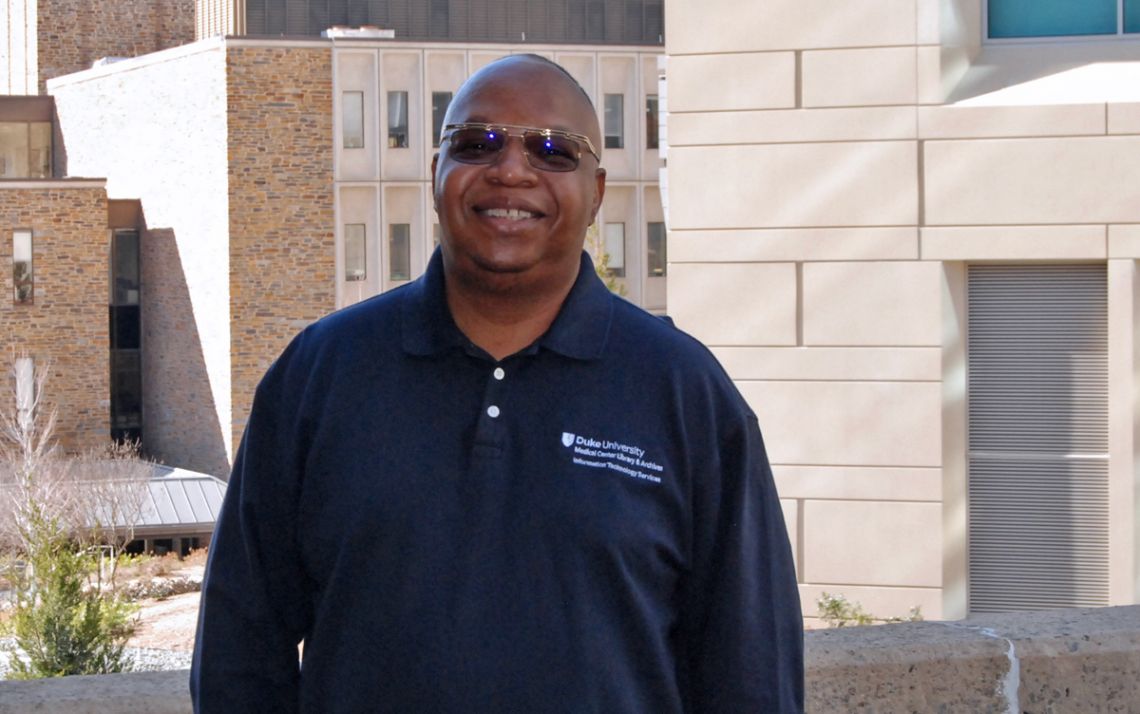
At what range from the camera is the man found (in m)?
2.62

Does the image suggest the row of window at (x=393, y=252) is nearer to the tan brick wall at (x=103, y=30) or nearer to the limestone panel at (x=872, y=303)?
the tan brick wall at (x=103, y=30)

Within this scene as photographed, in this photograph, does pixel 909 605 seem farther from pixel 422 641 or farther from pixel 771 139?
pixel 422 641

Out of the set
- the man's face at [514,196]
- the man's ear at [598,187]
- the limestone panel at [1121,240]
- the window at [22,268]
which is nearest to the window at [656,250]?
the window at [22,268]

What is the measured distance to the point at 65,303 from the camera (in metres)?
57.3

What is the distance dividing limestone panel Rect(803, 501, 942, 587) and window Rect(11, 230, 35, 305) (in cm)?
4679

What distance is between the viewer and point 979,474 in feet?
44.9

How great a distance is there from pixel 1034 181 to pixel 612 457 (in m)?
11.1

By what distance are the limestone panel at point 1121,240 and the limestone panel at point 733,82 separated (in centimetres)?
257

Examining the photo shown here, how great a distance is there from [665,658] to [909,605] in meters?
11.3

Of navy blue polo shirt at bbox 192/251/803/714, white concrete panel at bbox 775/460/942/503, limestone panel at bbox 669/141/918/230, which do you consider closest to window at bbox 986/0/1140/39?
limestone panel at bbox 669/141/918/230

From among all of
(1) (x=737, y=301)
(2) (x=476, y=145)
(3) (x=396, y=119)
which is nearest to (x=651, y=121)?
(3) (x=396, y=119)

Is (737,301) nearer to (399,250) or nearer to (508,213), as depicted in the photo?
(508,213)

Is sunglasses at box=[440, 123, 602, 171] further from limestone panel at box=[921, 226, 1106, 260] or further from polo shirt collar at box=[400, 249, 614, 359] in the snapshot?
limestone panel at box=[921, 226, 1106, 260]

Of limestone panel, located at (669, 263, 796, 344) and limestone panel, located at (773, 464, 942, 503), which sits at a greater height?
limestone panel, located at (669, 263, 796, 344)
